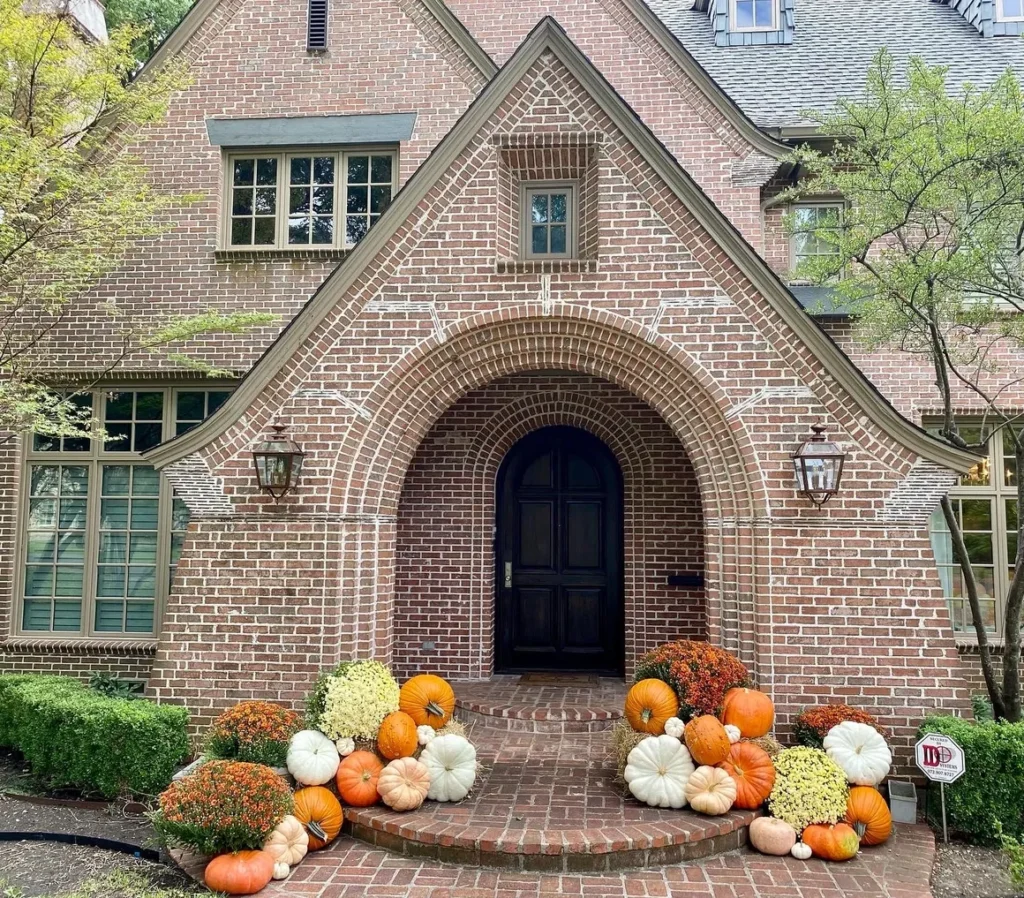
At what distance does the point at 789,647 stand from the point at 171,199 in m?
7.33

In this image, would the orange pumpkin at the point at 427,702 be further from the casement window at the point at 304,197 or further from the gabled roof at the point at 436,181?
the casement window at the point at 304,197

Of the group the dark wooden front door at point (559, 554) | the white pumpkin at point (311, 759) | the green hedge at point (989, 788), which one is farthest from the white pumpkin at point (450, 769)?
the green hedge at point (989, 788)

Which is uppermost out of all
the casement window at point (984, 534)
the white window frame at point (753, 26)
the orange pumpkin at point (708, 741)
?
the white window frame at point (753, 26)

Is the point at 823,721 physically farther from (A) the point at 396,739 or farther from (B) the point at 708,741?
(A) the point at 396,739

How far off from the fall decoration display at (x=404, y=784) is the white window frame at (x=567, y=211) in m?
4.40

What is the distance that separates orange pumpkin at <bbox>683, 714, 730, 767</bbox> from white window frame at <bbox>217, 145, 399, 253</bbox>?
20.8ft

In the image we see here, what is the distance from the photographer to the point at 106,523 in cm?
847

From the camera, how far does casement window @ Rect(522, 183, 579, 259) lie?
6.75 m

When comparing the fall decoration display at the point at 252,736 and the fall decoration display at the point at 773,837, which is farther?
the fall decoration display at the point at 252,736

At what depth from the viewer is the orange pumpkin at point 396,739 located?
17.6ft

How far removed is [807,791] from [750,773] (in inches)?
15.0

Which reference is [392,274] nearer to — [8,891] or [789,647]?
[789,647]

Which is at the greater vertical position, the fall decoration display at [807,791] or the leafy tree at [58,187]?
the leafy tree at [58,187]

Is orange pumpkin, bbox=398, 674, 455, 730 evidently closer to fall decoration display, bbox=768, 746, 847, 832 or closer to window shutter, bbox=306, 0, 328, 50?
fall decoration display, bbox=768, 746, 847, 832
